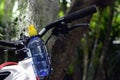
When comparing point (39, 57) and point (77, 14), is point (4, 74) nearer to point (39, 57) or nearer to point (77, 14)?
point (39, 57)

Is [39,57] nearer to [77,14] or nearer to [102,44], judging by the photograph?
[77,14]

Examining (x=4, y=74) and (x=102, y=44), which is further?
(x=102, y=44)

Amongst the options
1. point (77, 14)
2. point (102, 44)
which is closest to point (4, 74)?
point (77, 14)

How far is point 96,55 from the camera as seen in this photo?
8.86 m

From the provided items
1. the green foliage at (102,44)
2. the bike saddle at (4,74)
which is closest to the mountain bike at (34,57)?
the bike saddle at (4,74)

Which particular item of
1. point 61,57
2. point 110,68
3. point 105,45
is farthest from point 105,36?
point 61,57

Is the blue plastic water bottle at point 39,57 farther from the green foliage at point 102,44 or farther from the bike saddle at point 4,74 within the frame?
the green foliage at point 102,44

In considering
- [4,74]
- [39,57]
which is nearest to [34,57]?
[39,57]

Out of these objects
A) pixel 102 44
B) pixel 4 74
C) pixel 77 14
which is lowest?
pixel 4 74

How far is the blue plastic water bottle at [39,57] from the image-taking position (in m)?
1.85

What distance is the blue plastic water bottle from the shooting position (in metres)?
1.85

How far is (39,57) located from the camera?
1.86 metres

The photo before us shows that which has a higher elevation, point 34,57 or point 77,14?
point 77,14

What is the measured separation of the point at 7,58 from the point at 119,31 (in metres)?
7.15
